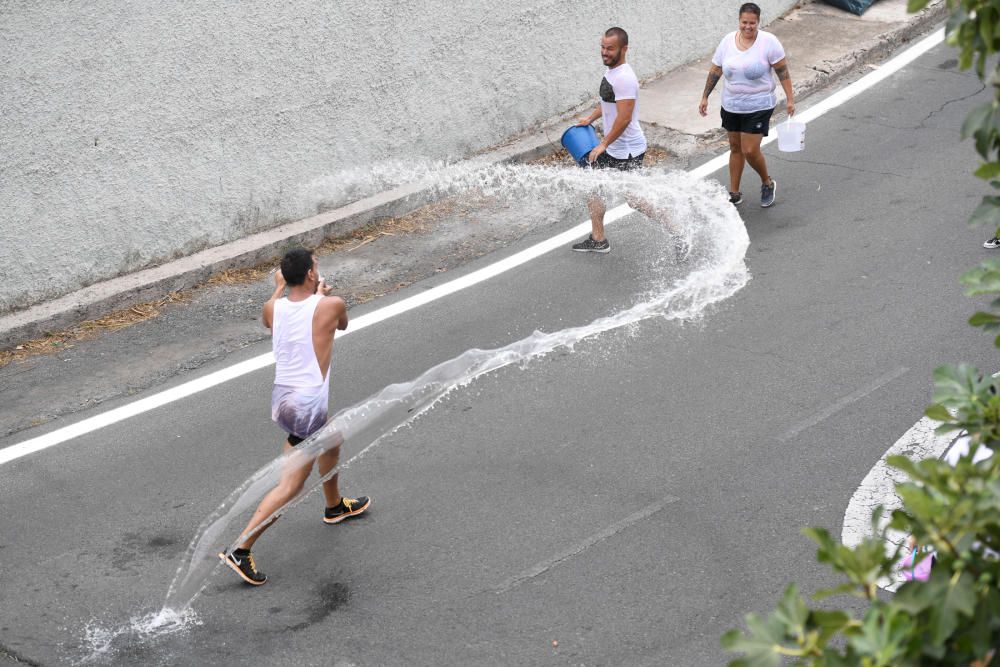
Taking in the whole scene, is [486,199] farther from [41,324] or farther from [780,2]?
[780,2]

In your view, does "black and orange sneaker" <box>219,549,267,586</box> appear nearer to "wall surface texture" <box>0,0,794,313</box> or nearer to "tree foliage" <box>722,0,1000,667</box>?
"tree foliage" <box>722,0,1000,667</box>

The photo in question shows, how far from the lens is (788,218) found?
955cm

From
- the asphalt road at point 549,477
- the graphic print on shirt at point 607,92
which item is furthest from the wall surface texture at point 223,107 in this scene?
the graphic print on shirt at point 607,92

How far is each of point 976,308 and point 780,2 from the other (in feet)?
24.1

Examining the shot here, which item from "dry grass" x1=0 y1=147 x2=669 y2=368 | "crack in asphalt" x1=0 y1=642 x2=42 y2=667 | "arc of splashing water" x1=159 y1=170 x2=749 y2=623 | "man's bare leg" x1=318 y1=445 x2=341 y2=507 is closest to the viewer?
"crack in asphalt" x1=0 y1=642 x2=42 y2=667

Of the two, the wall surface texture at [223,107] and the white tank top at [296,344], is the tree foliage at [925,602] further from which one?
the wall surface texture at [223,107]

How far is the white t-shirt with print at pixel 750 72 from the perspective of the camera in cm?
938

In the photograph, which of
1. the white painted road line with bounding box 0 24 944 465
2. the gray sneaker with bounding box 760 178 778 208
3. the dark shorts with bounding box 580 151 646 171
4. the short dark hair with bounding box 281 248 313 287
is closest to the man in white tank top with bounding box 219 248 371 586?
the short dark hair with bounding box 281 248 313 287

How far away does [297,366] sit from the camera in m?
5.75

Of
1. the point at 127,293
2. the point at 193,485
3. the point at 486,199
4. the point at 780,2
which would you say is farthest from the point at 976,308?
the point at 780,2

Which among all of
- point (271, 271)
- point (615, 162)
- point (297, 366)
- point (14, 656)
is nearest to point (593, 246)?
point (615, 162)

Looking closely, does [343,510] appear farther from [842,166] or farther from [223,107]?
[842,166]

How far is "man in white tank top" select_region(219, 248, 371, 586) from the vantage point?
5633 millimetres

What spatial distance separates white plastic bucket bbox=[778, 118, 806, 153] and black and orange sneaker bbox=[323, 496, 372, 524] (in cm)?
525
